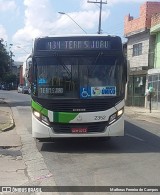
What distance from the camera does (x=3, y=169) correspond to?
9.56 meters

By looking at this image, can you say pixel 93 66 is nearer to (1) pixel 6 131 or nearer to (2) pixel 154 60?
(1) pixel 6 131

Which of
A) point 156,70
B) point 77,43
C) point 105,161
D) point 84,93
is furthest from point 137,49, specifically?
point 105,161

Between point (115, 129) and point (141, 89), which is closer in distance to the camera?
point (115, 129)

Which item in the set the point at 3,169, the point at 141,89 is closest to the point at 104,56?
the point at 3,169

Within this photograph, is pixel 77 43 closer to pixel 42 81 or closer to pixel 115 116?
pixel 42 81

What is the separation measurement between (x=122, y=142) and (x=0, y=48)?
27.3m

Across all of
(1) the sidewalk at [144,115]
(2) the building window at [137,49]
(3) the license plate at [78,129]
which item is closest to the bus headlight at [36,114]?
(3) the license plate at [78,129]

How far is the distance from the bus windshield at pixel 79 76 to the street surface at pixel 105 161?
5.19ft

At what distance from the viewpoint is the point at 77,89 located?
38.8 feet

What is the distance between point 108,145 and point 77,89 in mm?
2273

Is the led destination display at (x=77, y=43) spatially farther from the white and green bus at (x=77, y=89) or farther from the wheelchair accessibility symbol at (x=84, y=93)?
the wheelchair accessibility symbol at (x=84, y=93)

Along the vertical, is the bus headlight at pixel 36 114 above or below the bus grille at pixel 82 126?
above

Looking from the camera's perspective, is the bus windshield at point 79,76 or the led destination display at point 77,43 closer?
the bus windshield at point 79,76

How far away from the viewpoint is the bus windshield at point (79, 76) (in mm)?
11812
